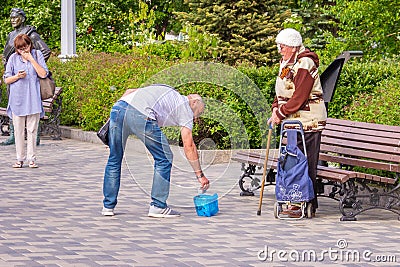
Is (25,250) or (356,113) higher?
(356,113)

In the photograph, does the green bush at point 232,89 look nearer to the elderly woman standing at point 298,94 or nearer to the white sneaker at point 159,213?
the elderly woman standing at point 298,94

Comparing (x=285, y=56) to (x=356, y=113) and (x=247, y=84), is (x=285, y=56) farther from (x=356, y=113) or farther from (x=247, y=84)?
(x=247, y=84)

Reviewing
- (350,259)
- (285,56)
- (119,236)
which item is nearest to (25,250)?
(119,236)

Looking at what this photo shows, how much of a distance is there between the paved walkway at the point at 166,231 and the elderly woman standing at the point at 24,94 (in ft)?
2.90

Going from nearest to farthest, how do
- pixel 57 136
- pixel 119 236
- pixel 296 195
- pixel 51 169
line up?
pixel 119 236, pixel 296 195, pixel 51 169, pixel 57 136

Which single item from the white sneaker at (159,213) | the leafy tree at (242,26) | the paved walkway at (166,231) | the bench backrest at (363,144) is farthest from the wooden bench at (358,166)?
the leafy tree at (242,26)

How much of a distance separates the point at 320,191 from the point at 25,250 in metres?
3.28

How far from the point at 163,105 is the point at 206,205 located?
105 cm

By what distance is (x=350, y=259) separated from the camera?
24.6 feet

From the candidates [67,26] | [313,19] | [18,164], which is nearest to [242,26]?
[67,26]

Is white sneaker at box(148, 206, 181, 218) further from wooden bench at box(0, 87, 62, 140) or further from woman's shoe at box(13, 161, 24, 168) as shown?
Answer: wooden bench at box(0, 87, 62, 140)

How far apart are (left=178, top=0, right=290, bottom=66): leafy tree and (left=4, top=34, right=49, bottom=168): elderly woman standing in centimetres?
557

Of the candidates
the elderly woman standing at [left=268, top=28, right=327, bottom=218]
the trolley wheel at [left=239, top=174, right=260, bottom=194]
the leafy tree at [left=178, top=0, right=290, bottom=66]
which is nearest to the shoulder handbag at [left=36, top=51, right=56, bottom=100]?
the trolley wheel at [left=239, top=174, right=260, bottom=194]

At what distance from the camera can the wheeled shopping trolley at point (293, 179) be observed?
905 cm
